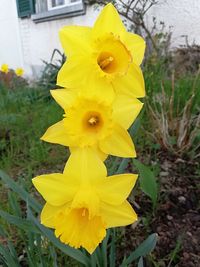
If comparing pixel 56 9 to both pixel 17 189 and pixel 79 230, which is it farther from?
pixel 79 230

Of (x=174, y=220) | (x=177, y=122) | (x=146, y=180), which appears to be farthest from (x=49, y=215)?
(x=177, y=122)

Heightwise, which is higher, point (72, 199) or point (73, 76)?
point (73, 76)

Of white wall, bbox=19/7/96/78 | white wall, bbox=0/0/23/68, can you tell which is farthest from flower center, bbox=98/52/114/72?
white wall, bbox=0/0/23/68

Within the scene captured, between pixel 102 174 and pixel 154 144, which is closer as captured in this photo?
pixel 102 174

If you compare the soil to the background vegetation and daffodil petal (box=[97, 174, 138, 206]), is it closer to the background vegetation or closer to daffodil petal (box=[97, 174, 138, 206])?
the background vegetation

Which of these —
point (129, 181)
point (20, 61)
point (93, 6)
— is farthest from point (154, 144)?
point (20, 61)

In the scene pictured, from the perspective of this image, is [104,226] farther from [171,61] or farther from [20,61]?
[20,61]
